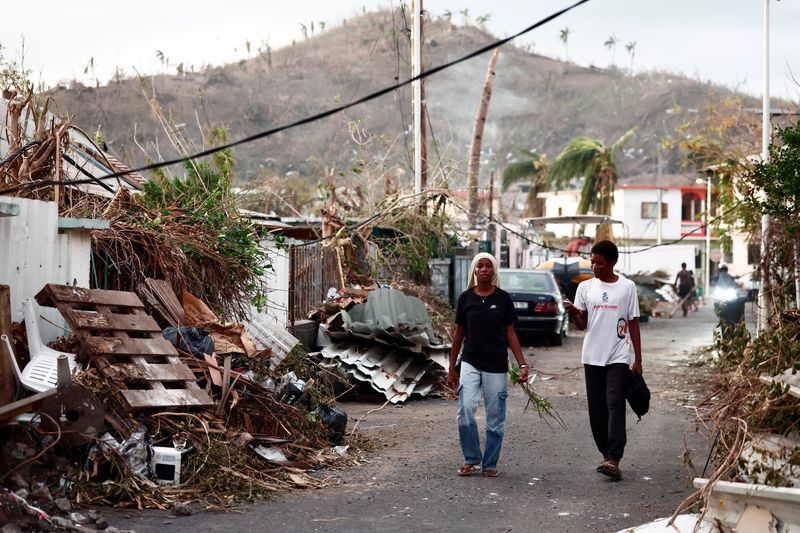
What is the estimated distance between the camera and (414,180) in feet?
77.9

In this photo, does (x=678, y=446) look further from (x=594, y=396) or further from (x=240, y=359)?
(x=240, y=359)

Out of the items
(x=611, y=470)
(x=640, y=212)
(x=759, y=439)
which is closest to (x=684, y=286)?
(x=611, y=470)

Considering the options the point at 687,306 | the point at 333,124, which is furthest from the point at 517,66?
the point at 687,306

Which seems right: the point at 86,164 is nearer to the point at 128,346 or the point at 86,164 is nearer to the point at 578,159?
the point at 128,346

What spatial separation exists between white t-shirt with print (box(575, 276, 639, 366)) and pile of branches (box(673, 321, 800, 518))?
0.90m

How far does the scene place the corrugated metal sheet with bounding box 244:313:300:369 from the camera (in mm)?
11395

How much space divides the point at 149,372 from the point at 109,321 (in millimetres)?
639

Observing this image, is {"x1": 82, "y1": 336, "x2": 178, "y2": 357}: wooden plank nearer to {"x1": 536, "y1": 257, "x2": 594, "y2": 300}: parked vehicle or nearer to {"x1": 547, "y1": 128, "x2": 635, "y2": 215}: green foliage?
{"x1": 536, "y1": 257, "x2": 594, "y2": 300}: parked vehicle

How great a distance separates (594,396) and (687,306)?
106ft

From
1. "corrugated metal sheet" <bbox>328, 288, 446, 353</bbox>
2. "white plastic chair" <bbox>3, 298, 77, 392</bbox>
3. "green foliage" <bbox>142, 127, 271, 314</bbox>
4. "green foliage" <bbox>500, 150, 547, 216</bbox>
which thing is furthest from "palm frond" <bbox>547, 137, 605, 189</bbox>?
"white plastic chair" <bbox>3, 298, 77, 392</bbox>

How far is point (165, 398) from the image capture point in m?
8.23

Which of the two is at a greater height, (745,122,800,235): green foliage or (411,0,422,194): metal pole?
(411,0,422,194): metal pole

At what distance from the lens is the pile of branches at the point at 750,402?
6.21 m

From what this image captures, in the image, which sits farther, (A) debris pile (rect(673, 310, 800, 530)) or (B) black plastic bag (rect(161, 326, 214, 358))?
(B) black plastic bag (rect(161, 326, 214, 358))
